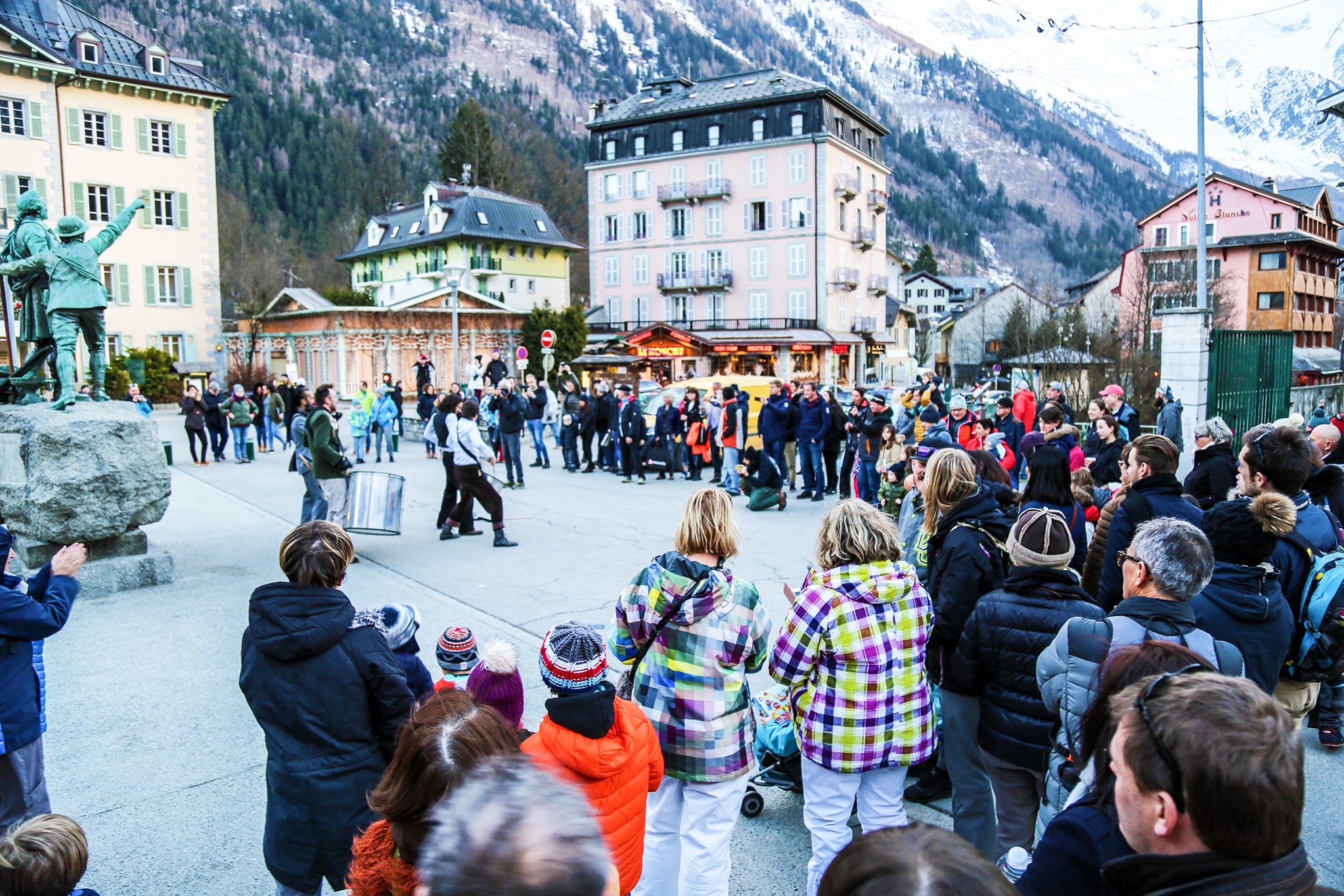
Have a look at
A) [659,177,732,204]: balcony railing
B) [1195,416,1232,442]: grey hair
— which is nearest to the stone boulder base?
[1195,416,1232,442]: grey hair

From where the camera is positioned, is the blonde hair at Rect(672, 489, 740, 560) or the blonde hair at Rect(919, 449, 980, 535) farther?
the blonde hair at Rect(919, 449, 980, 535)

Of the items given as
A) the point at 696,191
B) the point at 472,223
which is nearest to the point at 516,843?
the point at 696,191

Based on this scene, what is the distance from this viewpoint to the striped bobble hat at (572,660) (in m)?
2.53

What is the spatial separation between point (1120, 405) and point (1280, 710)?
10133 mm

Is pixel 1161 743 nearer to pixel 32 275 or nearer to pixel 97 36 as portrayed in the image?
pixel 32 275

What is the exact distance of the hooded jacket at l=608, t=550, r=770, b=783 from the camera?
3.18 m

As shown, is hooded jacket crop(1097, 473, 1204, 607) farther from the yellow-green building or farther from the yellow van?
the yellow-green building

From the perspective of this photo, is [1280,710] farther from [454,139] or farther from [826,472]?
[454,139]

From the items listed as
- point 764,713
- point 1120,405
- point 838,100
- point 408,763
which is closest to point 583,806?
point 408,763

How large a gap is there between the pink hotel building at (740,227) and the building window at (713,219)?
9 cm

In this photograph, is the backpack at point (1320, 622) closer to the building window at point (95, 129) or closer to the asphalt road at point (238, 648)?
the asphalt road at point (238, 648)

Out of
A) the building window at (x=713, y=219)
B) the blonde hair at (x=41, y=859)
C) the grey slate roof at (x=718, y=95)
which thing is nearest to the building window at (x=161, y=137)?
the grey slate roof at (x=718, y=95)

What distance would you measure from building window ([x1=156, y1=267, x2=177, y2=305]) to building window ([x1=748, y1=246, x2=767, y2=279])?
99.4ft

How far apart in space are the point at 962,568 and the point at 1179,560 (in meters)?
0.93
